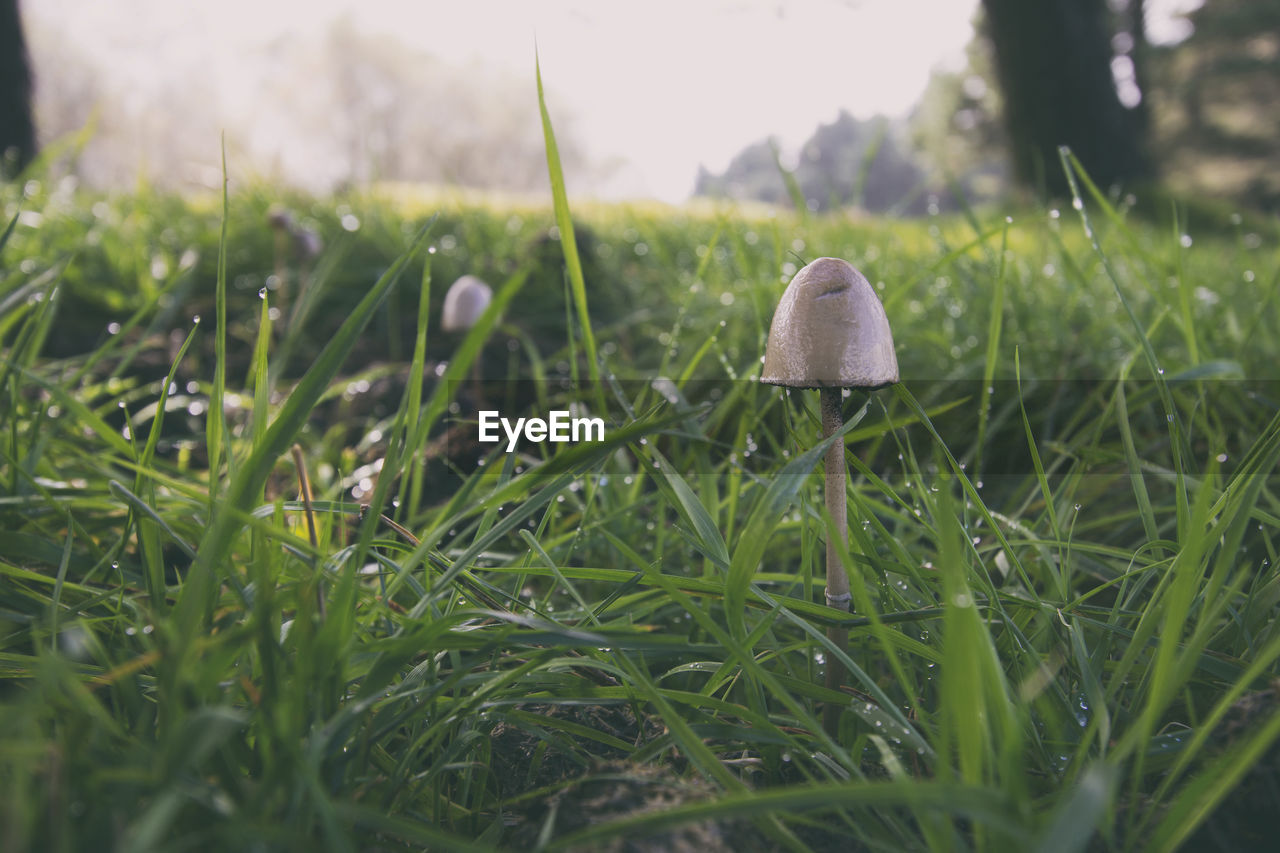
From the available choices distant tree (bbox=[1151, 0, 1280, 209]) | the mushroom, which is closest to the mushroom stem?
the mushroom

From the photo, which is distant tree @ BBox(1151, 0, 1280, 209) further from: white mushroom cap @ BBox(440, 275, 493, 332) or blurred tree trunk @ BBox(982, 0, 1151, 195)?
white mushroom cap @ BBox(440, 275, 493, 332)

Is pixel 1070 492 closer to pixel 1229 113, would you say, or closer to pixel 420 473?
pixel 420 473

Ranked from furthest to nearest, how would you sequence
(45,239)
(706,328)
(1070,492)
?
(45,239) → (706,328) → (1070,492)

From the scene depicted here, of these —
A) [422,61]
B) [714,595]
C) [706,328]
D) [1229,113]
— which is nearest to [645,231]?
[706,328]

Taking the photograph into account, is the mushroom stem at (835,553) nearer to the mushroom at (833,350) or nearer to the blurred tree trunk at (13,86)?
the mushroom at (833,350)

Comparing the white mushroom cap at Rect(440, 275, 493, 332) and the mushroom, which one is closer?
the mushroom

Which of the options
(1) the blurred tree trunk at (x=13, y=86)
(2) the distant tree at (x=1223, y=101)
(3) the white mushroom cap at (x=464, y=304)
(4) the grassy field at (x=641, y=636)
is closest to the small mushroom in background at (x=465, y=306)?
(3) the white mushroom cap at (x=464, y=304)
